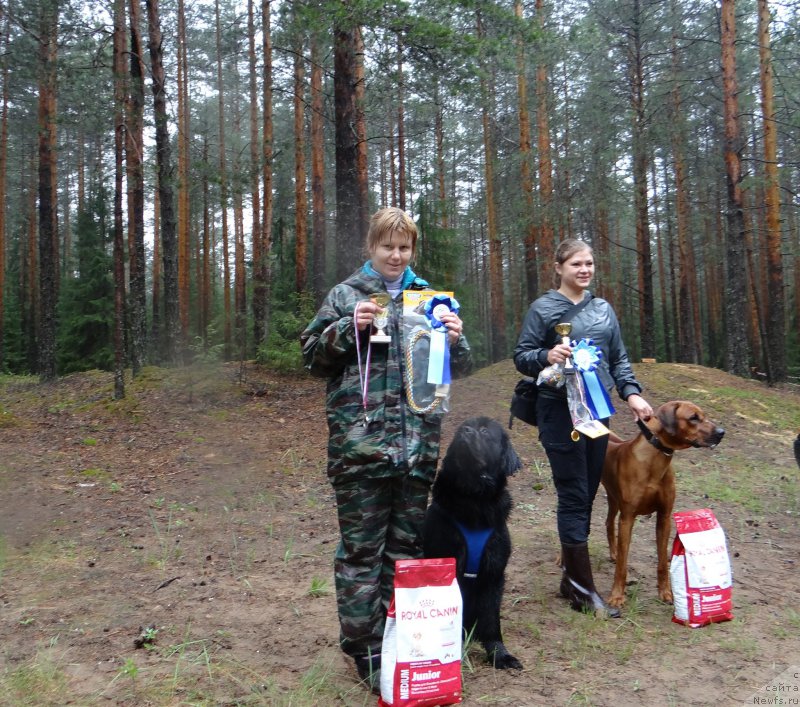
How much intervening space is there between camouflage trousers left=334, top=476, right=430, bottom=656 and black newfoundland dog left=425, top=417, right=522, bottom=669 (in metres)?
0.18

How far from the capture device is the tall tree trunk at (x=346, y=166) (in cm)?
801

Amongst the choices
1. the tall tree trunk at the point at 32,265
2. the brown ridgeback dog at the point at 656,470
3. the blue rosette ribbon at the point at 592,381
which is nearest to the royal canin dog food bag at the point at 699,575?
the brown ridgeback dog at the point at 656,470

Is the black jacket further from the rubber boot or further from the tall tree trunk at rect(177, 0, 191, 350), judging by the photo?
the tall tree trunk at rect(177, 0, 191, 350)

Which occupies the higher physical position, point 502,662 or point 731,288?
point 731,288

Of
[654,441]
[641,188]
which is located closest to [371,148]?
[641,188]

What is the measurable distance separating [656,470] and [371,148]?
2191 centimetres

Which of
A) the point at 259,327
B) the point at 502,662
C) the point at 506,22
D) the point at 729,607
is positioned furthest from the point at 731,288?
the point at 502,662

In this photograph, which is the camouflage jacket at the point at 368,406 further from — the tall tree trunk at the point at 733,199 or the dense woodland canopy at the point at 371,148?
the tall tree trunk at the point at 733,199

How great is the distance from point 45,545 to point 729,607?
4.18 meters

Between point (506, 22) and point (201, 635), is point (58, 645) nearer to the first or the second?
point (201, 635)

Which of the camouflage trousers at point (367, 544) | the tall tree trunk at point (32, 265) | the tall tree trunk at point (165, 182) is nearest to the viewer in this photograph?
the camouflage trousers at point (367, 544)

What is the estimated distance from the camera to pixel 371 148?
75.9 ft

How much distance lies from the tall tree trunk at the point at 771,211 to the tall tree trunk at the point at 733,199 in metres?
0.49

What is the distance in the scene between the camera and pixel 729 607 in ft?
9.55
